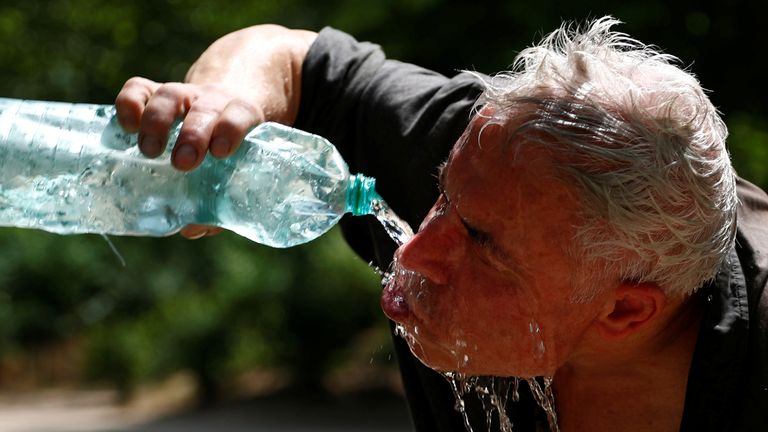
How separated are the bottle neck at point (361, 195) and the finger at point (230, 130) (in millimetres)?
251

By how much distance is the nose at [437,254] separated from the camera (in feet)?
6.75

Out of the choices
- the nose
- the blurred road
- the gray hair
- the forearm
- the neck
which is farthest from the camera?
the blurred road

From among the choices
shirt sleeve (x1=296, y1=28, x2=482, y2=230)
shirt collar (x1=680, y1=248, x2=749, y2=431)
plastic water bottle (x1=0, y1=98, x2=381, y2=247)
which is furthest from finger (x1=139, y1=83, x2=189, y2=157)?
shirt collar (x1=680, y1=248, x2=749, y2=431)

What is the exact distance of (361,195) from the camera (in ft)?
7.52

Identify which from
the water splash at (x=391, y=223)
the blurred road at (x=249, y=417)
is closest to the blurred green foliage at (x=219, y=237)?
the blurred road at (x=249, y=417)

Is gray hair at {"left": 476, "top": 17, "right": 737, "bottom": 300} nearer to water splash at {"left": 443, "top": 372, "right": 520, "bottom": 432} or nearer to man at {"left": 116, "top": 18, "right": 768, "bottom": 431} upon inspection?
man at {"left": 116, "top": 18, "right": 768, "bottom": 431}

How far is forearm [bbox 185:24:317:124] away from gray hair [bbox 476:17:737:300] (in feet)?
2.06

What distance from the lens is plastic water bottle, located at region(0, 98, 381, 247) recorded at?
2.28 meters

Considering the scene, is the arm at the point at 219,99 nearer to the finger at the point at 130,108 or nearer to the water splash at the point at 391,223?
the finger at the point at 130,108

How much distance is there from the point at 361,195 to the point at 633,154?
592 mm

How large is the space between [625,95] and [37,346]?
8254mm

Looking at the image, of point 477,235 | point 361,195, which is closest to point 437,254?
point 477,235

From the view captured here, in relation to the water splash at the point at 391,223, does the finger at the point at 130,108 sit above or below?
above

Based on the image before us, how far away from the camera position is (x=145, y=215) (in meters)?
2.34
